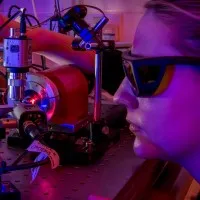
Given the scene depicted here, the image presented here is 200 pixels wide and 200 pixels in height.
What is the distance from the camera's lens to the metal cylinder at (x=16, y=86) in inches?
32.8

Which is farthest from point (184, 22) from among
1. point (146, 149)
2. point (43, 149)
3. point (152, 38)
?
point (43, 149)

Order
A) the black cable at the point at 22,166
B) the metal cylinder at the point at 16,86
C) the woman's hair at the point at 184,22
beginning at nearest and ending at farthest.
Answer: the woman's hair at the point at 184,22, the black cable at the point at 22,166, the metal cylinder at the point at 16,86

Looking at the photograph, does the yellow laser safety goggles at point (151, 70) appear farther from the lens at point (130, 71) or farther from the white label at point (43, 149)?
the white label at point (43, 149)

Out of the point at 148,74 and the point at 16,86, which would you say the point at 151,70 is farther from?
the point at 16,86

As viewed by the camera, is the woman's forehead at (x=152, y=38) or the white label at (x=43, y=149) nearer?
the woman's forehead at (x=152, y=38)

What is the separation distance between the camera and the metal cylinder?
2.73 feet

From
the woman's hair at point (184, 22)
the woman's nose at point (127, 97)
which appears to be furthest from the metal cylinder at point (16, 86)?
the woman's hair at point (184, 22)

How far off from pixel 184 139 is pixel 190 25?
0.50ft

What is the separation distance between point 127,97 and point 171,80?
3.8 inches

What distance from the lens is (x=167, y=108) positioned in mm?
574

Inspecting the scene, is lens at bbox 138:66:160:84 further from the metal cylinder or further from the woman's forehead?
the metal cylinder

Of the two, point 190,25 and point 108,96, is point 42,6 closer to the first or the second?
point 108,96

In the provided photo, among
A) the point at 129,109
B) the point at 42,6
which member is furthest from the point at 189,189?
the point at 42,6

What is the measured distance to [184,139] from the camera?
22.5 inches
